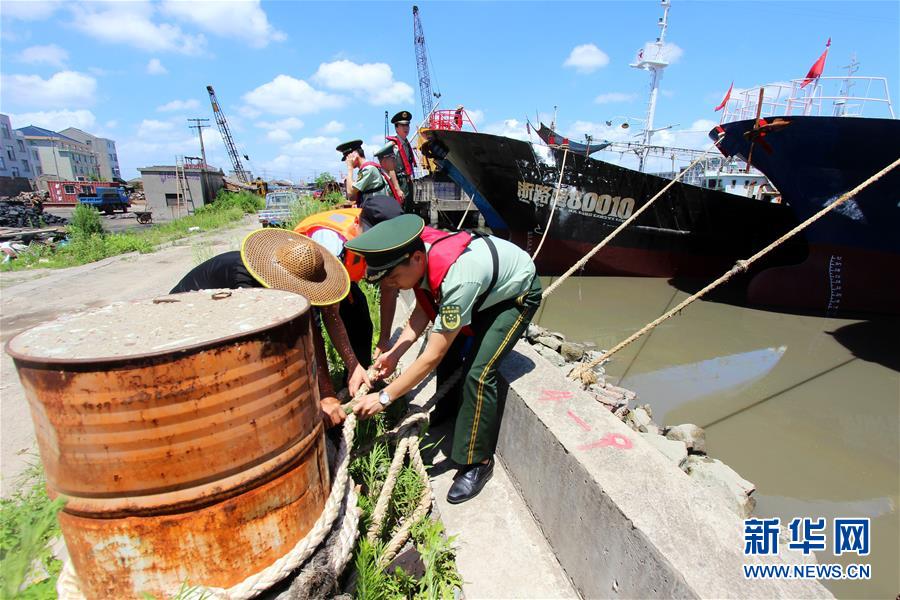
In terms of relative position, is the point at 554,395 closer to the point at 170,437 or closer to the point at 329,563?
the point at 329,563

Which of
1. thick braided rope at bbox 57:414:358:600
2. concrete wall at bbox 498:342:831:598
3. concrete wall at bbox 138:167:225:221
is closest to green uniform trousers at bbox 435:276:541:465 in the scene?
concrete wall at bbox 498:342:831:598

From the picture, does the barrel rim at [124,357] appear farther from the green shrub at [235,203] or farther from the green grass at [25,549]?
the green shrub at [235,203]

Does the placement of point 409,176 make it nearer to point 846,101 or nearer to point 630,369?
point 630,369

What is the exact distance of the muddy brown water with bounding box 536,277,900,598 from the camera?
3477 millimetres

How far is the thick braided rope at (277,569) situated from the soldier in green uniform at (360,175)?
10.4 ft

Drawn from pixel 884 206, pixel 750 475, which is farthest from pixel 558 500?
pixel 884 206

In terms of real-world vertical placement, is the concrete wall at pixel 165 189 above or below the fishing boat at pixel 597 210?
above

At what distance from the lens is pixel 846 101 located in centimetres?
816

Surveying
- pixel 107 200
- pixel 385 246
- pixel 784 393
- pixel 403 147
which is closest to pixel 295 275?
pixel 385 246

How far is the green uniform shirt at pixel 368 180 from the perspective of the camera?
13.9 ft

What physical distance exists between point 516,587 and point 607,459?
2.40 feet

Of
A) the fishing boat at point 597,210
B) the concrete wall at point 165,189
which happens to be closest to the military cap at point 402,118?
the fishing boat at point 597,210

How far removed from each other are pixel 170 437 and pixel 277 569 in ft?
1.70

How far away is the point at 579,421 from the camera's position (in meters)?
2.19
